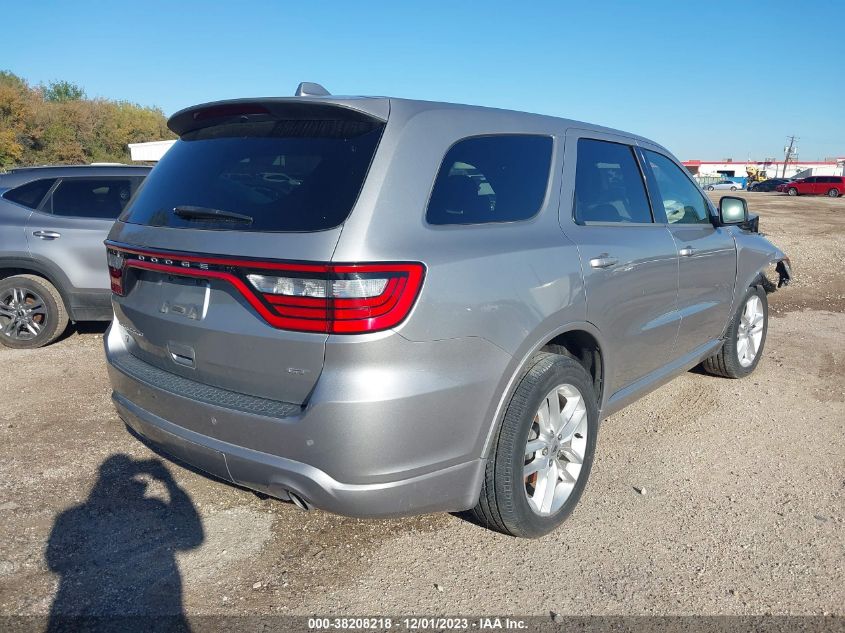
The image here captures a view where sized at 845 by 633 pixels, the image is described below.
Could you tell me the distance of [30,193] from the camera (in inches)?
234

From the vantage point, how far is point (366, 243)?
7.03 ft

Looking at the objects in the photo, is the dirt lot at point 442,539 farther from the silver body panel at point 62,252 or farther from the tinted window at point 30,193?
the tinted window at point 30,193

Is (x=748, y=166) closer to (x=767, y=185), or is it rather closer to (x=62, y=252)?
(x=767, y=185)

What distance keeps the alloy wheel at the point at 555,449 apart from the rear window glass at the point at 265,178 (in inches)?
49.2

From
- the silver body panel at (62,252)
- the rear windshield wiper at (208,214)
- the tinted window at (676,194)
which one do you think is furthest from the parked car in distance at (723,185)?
the rear windshield wiper at (208,214)

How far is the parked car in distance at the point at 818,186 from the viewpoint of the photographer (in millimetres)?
47781

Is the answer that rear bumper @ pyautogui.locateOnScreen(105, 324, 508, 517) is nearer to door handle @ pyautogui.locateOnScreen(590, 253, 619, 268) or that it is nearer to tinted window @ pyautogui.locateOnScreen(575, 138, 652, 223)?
door handle @ pyautogui.locateOnScreen(590, 253, 619, 268)

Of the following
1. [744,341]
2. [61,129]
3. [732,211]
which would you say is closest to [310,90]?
[732,211]

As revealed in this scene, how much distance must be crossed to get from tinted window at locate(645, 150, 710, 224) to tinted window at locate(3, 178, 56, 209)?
525 centimetres

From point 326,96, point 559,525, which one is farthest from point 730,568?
point 326,96

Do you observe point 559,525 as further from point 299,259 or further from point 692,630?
point 299,259

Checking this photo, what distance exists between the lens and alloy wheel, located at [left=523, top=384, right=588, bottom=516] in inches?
113

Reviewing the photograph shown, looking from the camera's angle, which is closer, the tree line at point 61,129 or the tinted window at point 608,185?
the tinted window at point 608,185

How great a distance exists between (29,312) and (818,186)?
55607mm
